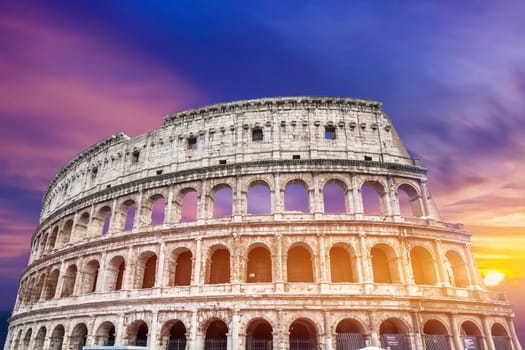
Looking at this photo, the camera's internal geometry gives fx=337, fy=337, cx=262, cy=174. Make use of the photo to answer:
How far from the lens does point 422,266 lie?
22266mm

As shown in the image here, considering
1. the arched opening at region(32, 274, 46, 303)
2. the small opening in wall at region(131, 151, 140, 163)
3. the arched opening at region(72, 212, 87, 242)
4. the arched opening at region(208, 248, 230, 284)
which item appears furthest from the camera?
the arched opening at region(32, 274, 46, 303)

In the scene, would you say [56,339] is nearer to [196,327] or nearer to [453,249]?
[196,327]

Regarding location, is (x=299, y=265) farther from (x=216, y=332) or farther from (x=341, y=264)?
(x=216, y=332)

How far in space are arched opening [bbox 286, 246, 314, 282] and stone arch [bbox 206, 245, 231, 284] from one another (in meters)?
4.00

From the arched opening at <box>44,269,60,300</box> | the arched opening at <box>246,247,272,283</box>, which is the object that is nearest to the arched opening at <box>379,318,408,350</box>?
the arched opening at <box>246,247,272,283</box>

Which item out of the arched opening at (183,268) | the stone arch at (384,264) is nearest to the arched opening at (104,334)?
the arched opening at (183,268)

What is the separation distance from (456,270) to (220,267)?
630 inches

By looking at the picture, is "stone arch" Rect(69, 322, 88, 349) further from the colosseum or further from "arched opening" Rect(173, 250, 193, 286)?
"arched opening" Rect(173, 250, 193, 286)

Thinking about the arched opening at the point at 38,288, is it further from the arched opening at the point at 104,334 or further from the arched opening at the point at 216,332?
the arched opening at the point at 216,332

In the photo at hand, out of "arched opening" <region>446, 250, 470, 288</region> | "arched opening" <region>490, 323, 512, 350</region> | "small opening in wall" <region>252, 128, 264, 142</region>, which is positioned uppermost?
"small opening in wall" <region>252, 128, 264, 142</region>

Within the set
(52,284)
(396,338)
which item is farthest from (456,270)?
(52,284)

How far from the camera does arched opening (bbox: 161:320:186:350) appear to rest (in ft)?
67.7

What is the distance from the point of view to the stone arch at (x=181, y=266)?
22.4 meters

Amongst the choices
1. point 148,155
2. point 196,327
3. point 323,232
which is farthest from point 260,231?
point 148,155
